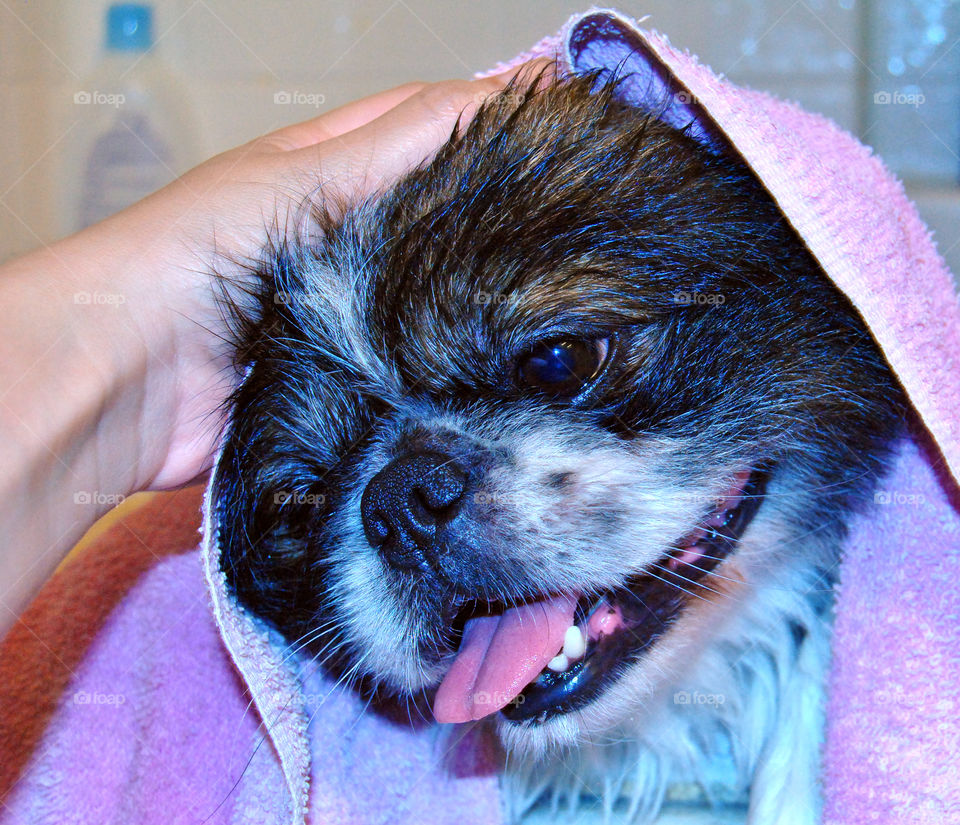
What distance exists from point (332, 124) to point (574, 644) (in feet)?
2.97

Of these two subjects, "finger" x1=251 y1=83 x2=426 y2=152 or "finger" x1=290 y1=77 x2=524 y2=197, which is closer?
"finger" x1=290 y1=77 x2=524 y2=197

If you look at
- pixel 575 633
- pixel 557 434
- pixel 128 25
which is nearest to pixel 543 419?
pixel 557 434

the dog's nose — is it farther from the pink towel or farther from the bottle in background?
the bottle in background

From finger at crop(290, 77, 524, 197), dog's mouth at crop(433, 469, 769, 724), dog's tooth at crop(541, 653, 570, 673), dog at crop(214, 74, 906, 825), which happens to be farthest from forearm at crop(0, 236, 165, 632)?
dog's tooth at crop(541, 653, 570, 673)

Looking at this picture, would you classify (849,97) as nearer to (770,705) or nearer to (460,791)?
(770,705)

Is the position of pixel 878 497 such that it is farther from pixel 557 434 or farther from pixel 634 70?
pixel 634 70

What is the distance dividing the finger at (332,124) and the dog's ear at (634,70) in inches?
13.0

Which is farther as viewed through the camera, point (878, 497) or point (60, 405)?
point (878, 497)

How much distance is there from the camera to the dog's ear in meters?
1.22

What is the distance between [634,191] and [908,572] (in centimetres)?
63

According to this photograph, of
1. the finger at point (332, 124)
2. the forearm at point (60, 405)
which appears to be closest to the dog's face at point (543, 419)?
Answer: the forearm at point (60, 405)

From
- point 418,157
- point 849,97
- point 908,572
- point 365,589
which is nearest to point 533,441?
point 365,589

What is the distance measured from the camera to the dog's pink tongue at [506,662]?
112 cm

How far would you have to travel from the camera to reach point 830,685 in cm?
128
